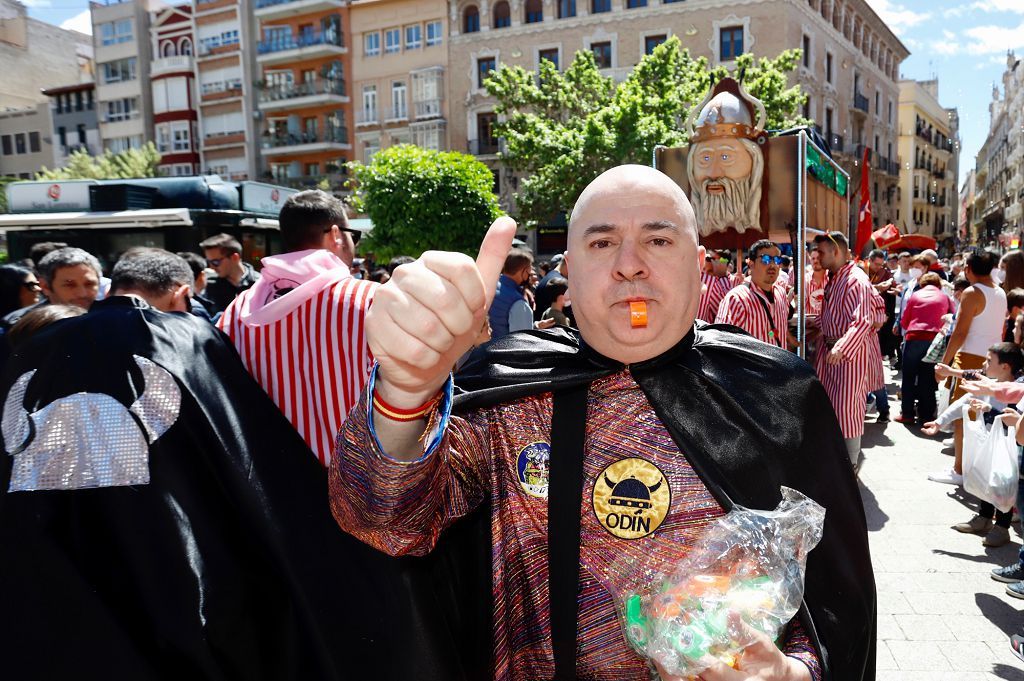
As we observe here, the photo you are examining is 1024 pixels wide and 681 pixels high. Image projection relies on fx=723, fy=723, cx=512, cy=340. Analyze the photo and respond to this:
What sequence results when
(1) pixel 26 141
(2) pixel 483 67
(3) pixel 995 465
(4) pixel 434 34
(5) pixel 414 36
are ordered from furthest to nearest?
(1) pixel 26 141 < (5) pixel 414 36 < (4) pixel 434 34 < (2) pixel 483 67 < (3) pixel 995 465

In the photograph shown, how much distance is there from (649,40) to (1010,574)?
28.0m

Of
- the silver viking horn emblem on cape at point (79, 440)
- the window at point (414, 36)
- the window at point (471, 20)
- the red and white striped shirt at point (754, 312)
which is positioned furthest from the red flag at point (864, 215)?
the window at point (414, 36)

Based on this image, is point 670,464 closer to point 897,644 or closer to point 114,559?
point 114,559

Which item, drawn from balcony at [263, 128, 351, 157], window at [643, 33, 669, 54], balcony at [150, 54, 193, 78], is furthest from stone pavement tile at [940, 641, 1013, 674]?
balcony at [150, 54, 193, 78]

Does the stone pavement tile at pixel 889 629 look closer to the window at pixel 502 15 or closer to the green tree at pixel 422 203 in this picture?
the green tree at pixel 422 203

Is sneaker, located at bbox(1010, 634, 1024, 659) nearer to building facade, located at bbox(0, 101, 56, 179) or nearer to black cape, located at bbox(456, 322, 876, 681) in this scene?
black cape, located at bbox(456, 322, 876, 681)

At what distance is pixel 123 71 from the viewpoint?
1619 inches

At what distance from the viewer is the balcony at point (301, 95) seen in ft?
111

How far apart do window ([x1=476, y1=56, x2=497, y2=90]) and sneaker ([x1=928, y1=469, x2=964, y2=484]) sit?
28178mm

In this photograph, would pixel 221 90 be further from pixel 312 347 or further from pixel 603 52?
pixel 312 347

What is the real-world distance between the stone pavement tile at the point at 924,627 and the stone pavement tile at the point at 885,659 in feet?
0.63

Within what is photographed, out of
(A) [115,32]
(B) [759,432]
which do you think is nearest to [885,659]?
(B) [759,432]

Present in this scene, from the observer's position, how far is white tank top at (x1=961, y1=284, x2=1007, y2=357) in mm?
6738

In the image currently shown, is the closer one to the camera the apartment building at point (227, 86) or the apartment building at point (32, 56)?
the apartment building at point (227, 86)
